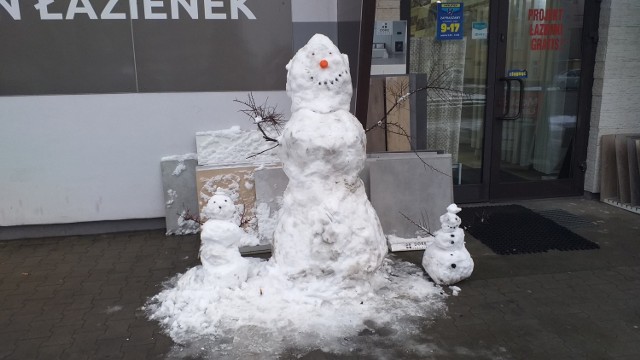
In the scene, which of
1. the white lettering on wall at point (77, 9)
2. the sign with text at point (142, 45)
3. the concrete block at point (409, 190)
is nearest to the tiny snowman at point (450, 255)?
the concrete block at point (409, 190)

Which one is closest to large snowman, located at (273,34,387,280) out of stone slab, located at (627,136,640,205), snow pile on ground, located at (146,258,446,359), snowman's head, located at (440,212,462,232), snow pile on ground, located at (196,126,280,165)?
snow pile on ground, located at (146,258,446,359)

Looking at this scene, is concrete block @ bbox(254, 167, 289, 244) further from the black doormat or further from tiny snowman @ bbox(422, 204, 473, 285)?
the black doormat

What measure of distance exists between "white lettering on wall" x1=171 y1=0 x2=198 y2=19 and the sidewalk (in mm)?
2351

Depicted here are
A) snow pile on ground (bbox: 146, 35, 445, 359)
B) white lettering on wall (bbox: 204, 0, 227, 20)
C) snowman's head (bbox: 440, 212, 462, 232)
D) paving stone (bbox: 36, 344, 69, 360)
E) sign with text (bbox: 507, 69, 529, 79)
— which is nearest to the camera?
paving stone (bbox: 36, 344, 69, 360)

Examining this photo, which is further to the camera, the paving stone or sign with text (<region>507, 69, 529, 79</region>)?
sign with text (<region>507, 69, 529, 79</region>)

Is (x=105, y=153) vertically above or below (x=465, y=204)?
above

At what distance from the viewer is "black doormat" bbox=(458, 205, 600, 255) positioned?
5.07 metres

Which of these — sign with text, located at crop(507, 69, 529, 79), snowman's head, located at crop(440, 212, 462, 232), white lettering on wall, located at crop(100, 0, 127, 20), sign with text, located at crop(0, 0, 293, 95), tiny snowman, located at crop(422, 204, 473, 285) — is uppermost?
Result: white lettering on wall, located at crop(100, 0, 127, 20)

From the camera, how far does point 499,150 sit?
6434 mm

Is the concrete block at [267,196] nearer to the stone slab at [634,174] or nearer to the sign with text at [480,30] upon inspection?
the sign with text at [480,30]

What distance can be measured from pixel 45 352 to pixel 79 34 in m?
3.25

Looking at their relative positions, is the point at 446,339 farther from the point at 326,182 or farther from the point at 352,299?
the point at 326,182

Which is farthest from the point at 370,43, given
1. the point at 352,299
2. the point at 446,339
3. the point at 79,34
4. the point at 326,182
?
the point at 79,34

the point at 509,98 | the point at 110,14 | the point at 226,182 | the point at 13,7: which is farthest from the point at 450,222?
the point at 13,7
